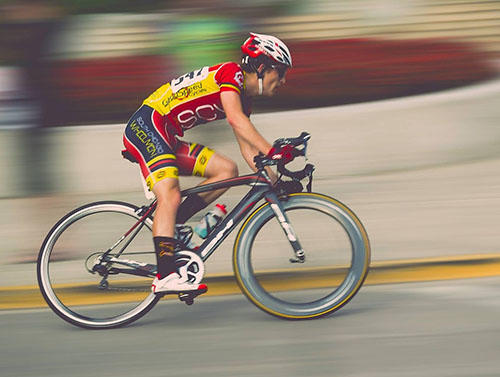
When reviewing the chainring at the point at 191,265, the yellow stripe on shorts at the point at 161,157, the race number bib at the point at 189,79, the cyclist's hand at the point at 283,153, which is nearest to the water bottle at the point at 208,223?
the chainring at the point at 191,265

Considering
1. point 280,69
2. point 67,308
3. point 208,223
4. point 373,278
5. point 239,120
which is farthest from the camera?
point 373,278

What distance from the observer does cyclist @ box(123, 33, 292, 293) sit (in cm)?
542

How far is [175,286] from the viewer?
556cm

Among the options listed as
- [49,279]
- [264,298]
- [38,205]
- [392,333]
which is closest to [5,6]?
[38,205]

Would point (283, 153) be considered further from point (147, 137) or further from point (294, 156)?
point (147, 137)

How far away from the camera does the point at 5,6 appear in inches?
352

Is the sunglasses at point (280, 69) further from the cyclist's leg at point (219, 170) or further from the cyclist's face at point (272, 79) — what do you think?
the cyclist's leg at point (219, 170)

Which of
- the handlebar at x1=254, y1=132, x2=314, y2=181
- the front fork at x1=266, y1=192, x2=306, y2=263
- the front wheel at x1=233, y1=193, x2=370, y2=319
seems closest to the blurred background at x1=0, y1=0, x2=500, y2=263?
the front wheel at x1=233, y1=193, x2=370, y2=319

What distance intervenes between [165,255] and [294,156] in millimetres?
908

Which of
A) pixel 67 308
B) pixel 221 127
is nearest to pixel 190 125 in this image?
pixel 67 308

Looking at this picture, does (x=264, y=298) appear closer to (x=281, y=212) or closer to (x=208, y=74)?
(x=281, y=212)

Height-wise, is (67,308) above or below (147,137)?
below

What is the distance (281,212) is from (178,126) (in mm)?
769

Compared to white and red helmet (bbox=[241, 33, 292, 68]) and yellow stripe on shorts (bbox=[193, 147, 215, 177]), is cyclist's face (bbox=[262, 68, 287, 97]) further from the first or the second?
yellow stripe on shorts (bbox=[193, 147, 215, 177])
